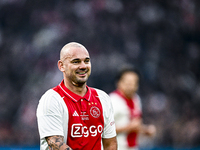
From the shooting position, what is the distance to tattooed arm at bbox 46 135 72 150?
7.66ft

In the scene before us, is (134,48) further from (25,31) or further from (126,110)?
(126,110)

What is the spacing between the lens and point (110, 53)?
1012cm

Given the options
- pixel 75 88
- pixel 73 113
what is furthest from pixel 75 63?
pixel 73 113

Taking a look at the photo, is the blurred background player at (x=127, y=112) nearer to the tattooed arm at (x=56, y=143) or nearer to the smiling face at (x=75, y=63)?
the smiling face at (x=75, y=63)

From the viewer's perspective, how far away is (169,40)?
10.5m

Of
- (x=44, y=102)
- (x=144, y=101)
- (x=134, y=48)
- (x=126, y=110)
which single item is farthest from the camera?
(x=134, y=48)

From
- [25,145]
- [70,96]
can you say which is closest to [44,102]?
[70,96]

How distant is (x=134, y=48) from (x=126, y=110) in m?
5.91

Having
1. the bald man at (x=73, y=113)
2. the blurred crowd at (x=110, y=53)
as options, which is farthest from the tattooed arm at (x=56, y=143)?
the blurred crowd at (x=110, y=53)

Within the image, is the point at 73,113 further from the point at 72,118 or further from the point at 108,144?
the point at 108,144

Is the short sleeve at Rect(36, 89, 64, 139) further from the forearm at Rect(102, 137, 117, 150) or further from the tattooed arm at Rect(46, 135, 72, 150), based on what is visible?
the forearm at Rect(102, 137, 117, 150)

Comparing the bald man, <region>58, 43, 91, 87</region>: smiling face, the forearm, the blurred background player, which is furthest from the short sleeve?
the blurred background player

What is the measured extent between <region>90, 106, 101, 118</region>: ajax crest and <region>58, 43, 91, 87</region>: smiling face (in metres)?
0.24

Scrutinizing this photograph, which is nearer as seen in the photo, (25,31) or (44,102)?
(44,102)
